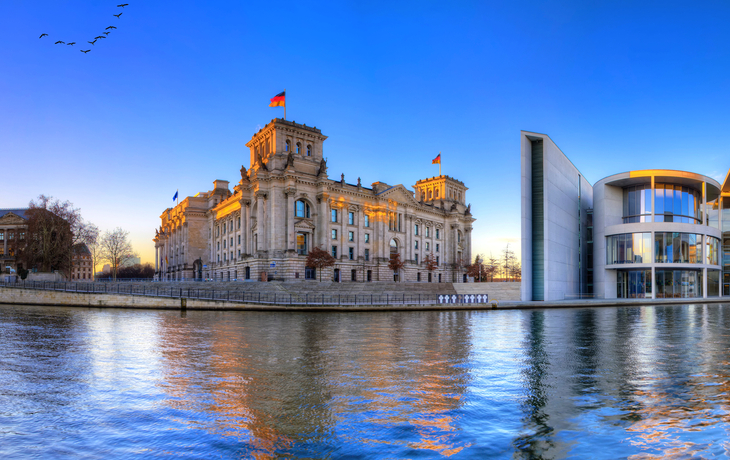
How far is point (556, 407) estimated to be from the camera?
9289mm

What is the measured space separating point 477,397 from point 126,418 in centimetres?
689

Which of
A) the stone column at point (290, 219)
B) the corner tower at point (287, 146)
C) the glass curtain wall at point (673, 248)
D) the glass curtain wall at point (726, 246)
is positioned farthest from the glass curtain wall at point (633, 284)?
the corner tower at point (287, 146)

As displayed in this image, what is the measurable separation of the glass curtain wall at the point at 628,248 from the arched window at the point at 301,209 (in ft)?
147

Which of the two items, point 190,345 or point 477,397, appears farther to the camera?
point 190,345

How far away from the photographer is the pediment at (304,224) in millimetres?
75500

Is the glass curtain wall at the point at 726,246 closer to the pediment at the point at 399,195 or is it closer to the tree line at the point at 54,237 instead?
the pediment at the point at 399,195

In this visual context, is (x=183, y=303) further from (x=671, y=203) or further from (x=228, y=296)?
(x=671, y=203)

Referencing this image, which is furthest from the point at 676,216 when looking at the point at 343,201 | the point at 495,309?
the point at 343,201

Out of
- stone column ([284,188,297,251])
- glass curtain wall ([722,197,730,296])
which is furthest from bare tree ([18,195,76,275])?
glass curtain wall ([722,197,730,296])

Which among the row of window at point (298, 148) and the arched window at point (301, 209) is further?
the row of window at point (298, 148)

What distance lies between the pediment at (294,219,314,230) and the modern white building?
115ft

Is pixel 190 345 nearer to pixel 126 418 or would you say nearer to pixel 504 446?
pixel 126 418

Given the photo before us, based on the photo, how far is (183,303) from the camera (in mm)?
43625

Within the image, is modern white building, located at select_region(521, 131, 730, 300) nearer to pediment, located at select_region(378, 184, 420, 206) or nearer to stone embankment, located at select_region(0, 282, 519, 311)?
stone embankment, located at select_region(0, 282, 519, 311)
